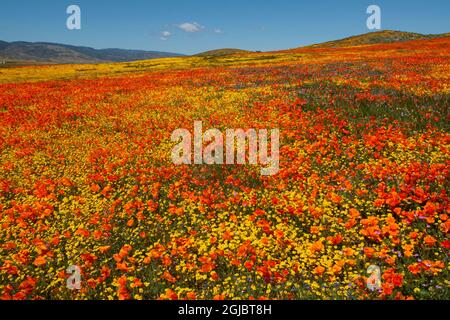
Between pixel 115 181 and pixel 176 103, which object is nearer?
pixel 115 181

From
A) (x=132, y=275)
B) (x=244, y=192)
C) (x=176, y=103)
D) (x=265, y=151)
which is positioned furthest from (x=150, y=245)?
(x=176, y=103)

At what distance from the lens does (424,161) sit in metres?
8.42

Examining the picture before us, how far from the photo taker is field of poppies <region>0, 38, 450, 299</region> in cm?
525

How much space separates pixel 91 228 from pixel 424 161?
8.70 meters

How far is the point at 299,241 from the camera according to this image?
6.20 m

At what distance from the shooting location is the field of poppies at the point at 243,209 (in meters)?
5.25

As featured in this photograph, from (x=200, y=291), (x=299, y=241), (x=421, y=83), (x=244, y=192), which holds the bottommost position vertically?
(x=200, y=291)

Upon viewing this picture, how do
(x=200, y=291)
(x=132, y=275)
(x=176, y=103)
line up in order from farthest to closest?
(x=176, y=103)
(x=132, y=275)
(x=200, y=291)

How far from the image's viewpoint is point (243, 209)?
7438mm

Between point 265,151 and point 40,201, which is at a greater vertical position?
point 265,151
